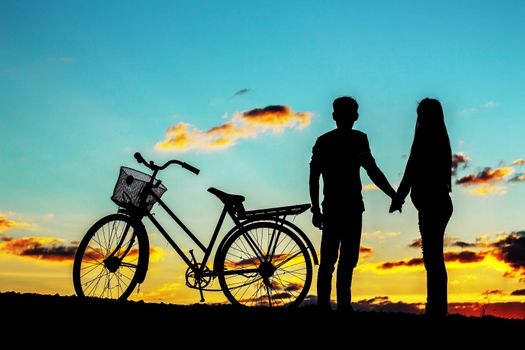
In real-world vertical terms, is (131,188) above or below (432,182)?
above

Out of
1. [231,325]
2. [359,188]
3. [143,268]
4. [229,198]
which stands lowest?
[231,325]

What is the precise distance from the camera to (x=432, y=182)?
288 inches

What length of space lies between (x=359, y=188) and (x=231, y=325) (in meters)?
2.09

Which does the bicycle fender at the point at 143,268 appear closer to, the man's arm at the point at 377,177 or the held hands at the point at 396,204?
the man's arm at the point at 377,177

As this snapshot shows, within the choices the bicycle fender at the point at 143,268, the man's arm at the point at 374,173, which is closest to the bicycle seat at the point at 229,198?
the bicycle fender at the point at 143,268

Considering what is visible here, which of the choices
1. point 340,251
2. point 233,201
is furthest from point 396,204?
point 233,201

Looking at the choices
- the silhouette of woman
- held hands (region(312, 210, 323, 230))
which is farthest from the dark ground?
held hands (region(312, 210, 323, 230))

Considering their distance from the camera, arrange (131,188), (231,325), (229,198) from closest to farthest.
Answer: (231,325) → (229,198) → (131,188)

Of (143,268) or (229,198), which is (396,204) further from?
(143,268)

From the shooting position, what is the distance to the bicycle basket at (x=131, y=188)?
9406 millimetres

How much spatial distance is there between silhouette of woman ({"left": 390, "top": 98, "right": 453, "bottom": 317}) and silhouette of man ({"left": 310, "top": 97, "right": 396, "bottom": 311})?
1.77 feet

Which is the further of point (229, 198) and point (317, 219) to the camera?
point (229, 198)

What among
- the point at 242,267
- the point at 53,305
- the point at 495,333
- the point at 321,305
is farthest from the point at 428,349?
the point at 53,305

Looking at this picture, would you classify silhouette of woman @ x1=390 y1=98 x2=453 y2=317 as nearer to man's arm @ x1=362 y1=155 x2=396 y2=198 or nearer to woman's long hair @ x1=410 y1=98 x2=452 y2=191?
woman's long hair @ x1=410 y1=98 x2=452 y2=191
